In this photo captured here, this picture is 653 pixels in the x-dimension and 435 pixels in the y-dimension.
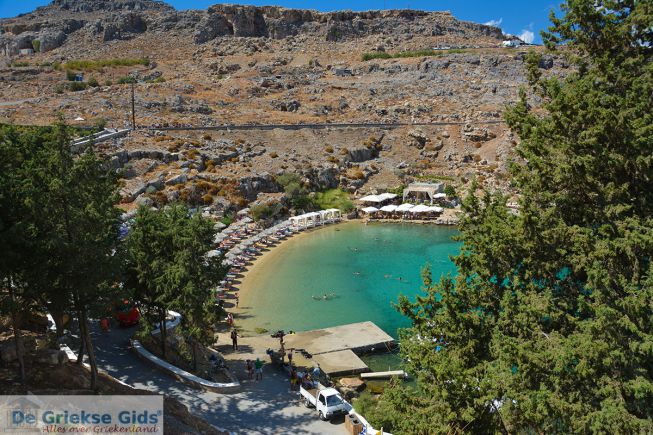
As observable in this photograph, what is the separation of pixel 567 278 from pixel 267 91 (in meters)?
75.9

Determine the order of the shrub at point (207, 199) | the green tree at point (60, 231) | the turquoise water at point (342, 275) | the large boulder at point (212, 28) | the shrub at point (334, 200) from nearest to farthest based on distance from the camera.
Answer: the green tree at point (60, 231) < the turquoise water at point (342, 275) < the shrub at point (207, 199) < the shrub at point (334, 200) < the large boulder at point (212, 28)

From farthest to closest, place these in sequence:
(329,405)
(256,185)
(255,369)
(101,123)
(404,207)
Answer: (101,123)
(256,185)
(404,207)
(255,369)
(329,405)

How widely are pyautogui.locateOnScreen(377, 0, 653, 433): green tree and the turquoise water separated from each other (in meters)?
15.0

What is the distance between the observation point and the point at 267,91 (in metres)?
81.4

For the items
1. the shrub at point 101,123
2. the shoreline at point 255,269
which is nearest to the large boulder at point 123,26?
the shrub at point 101,123

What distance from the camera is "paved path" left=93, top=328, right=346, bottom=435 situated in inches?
562

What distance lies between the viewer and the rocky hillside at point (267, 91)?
5294 centimetres

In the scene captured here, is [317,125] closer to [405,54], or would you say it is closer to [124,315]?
[405,54]

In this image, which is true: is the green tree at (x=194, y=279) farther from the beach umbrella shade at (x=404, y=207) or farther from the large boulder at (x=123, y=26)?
the large boulder at (x=123, y=26)

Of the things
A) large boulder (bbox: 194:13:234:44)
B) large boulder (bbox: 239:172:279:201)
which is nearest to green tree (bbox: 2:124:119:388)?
large boulder (bbox: 239:172:279:201)

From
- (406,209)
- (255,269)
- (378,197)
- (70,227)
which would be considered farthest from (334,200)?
(70,227)

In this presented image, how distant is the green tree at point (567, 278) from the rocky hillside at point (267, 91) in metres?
30.1

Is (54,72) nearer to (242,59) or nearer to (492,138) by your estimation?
(242,59)

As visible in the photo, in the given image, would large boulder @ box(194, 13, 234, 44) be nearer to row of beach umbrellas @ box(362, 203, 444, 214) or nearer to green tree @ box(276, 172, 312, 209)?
green tree @ box(276, 172, 312, 209)
